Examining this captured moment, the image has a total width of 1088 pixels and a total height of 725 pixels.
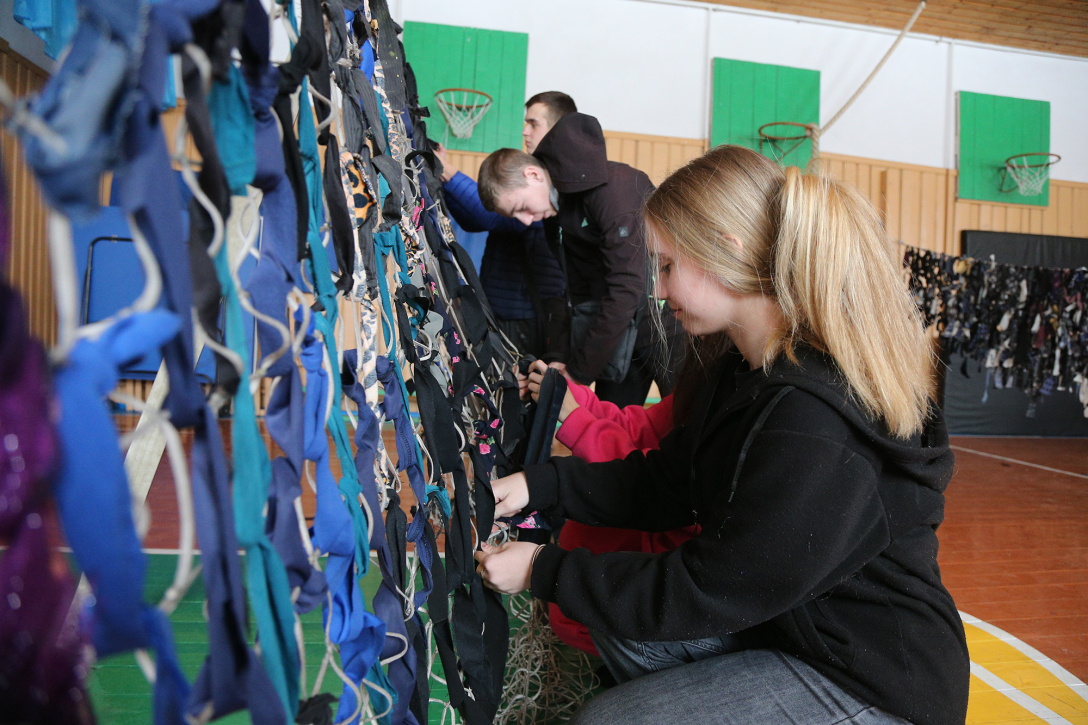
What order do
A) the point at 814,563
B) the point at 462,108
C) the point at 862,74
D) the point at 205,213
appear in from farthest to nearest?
1. the point at 862,74
2. the point at 462,108
3. the point at 814,563
4. the point at 205,213

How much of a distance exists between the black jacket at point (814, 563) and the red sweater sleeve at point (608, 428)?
0.46 meters

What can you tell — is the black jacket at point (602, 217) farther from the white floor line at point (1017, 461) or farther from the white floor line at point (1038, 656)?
the white floor line at point (1017, 461)

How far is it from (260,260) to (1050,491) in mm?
4207

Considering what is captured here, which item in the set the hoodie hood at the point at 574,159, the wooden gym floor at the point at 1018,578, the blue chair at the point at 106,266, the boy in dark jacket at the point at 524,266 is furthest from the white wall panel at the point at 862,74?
the blue chair at the point at 106,266

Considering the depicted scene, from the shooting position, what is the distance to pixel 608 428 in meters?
1.32

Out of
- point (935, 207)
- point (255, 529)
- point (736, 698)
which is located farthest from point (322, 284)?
point (935, 207)

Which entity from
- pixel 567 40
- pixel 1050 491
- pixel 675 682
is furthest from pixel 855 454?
pixel 567 40

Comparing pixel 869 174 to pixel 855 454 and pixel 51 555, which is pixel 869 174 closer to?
pixel 855 454

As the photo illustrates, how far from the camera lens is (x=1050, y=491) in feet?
11.5

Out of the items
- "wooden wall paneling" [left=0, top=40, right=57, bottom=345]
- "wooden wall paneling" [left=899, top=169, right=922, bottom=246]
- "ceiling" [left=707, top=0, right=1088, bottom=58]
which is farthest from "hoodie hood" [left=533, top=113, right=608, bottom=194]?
"wooden wall paneling" [left=899, top=169, right=922, bottom=246]

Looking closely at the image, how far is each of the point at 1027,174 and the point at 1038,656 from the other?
5725mm

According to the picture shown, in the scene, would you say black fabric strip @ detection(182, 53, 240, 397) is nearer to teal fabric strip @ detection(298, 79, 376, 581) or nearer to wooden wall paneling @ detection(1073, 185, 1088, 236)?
teal fabric strip @ detection(298, 79, 376, 581)

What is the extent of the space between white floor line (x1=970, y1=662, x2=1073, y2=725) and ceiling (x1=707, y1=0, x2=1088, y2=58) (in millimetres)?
5288

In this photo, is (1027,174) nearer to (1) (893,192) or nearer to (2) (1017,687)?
(1) (893,192)
